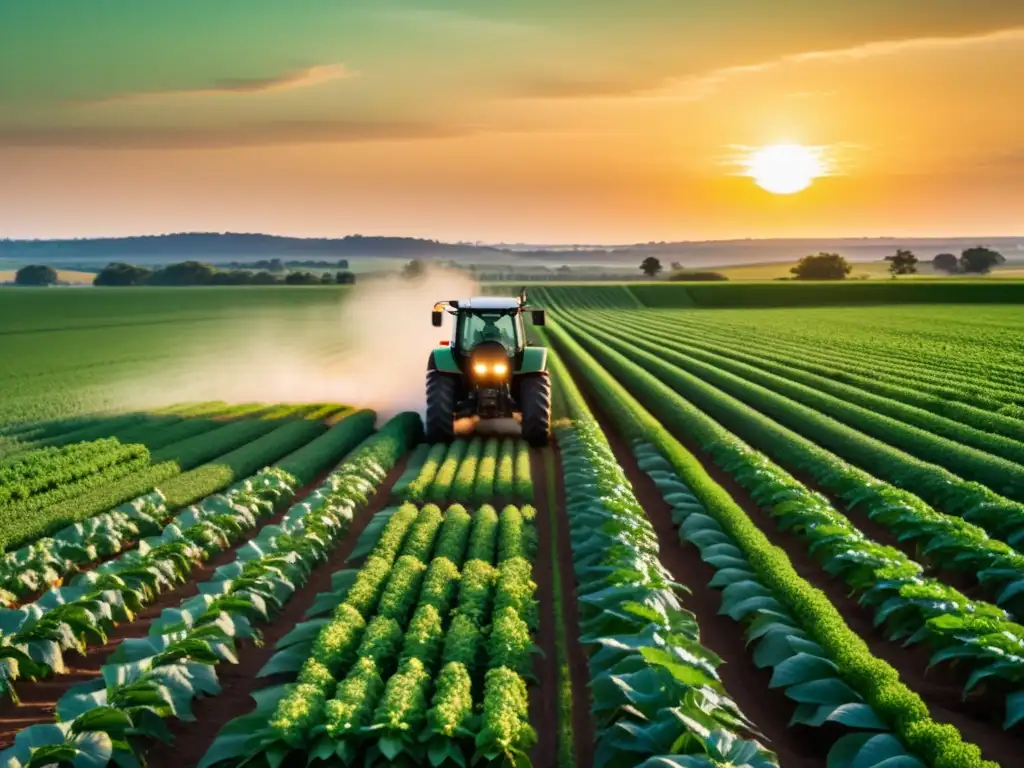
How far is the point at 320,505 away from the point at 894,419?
1312 centimetres

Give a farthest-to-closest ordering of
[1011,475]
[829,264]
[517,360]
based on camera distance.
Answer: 1. [829,264]
2. [517,360]
3. [1011,475]

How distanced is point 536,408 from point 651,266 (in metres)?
124

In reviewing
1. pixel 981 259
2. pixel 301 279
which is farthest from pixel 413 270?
pixel 981 259

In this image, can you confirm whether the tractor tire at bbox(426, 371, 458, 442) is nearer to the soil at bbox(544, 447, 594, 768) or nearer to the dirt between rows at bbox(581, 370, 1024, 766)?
the soil at bbox(544, 447, 594, 768)

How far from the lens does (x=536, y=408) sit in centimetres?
1856

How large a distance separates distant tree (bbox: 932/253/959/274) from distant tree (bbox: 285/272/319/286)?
100058 mm

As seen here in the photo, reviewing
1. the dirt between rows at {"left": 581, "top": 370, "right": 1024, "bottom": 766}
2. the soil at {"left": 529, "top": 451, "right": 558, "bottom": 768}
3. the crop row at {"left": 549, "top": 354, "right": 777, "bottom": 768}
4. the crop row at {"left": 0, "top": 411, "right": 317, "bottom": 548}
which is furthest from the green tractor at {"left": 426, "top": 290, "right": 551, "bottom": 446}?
the crop row at {"left": 549, "top": 354, "right": 777, "bottom": 768}

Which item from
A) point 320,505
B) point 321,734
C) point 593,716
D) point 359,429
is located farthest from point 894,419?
point 321,734

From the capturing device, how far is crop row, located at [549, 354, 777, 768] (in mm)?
6480

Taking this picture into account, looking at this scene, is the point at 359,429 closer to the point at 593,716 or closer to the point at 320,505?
the point at 320,505

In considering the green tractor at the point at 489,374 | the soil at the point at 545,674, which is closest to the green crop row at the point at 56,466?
the green tractor at the point at 489,374

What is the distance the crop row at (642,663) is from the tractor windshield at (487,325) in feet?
24.5

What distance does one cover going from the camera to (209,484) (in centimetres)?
1542

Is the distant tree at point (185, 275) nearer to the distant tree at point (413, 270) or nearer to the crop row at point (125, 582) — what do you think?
the distant tree at point (413, 270)
